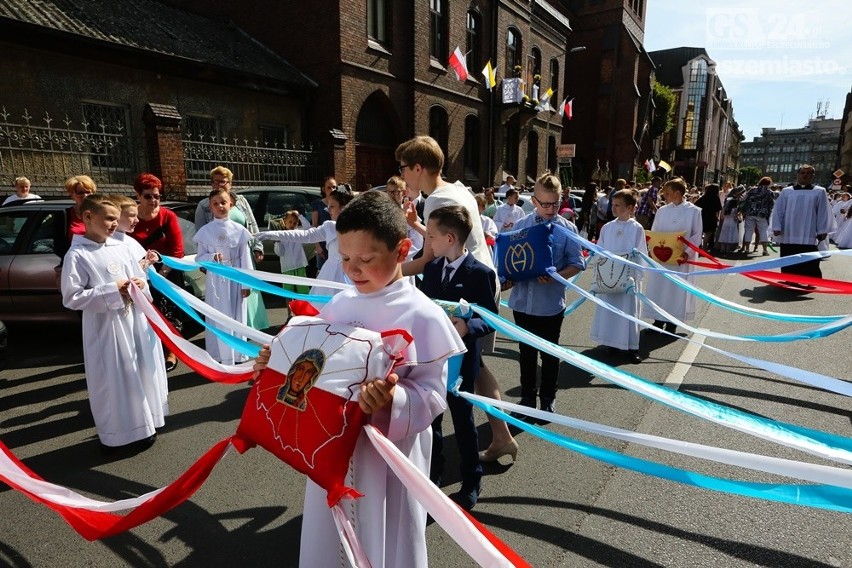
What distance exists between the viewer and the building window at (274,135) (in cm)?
1650

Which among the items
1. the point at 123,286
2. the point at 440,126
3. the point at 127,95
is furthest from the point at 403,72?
the point at 123,286

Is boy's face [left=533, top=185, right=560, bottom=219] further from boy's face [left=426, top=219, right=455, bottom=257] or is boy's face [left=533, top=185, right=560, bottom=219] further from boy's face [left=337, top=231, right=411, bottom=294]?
boy's face [left=337, top=231, right=411, bottom=294]

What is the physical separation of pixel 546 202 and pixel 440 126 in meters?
17.9

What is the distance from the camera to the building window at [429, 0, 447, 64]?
64.8ft

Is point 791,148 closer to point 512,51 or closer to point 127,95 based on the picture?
point 512,51

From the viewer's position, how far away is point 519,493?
127 inches

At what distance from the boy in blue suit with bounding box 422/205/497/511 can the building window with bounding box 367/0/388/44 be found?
55.2 feet

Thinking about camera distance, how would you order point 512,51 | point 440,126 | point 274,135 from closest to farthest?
point 274,135 → point 440,126 → point 512,51

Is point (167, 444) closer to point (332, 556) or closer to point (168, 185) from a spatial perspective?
point (332, 556)

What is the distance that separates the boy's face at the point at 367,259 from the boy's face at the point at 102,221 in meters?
2.68

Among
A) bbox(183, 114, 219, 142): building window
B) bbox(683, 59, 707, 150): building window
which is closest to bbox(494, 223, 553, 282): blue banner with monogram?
bbox(183, 114, 219, 142): building window

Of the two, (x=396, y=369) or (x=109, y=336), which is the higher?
(x=396, y=369)

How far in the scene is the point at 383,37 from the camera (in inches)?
715

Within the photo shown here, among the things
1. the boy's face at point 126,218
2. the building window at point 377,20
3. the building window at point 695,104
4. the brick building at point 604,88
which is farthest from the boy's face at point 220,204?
the building window at point 695,104
